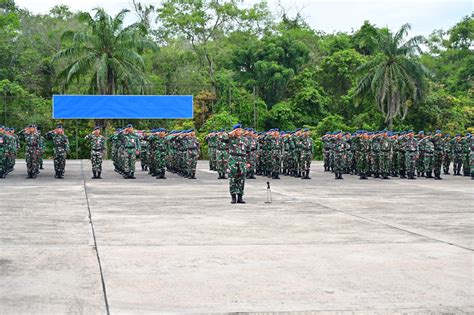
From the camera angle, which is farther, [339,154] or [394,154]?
[394,154]

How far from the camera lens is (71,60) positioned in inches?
1762

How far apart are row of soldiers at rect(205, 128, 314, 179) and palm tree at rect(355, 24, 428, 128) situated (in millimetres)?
16123

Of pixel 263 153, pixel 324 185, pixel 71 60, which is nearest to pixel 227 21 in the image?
pixel 71 60

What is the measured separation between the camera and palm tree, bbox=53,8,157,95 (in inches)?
1645

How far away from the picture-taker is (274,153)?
84.7ft

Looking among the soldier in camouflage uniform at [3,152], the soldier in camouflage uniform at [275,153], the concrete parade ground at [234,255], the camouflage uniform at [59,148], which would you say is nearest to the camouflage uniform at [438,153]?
the soldier in camouflage uniform at [275,153]

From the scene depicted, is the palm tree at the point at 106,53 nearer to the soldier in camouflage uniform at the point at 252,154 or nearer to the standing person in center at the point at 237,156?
the soldier in camouflage uniform at the point at 252,154

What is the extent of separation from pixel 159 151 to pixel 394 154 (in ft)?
27.3

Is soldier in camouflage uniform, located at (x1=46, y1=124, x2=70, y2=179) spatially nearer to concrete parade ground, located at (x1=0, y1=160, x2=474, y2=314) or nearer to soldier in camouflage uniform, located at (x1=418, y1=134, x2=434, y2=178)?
concrete parade ground, located at (x1=0, y1=160, x2=474, y2=314)

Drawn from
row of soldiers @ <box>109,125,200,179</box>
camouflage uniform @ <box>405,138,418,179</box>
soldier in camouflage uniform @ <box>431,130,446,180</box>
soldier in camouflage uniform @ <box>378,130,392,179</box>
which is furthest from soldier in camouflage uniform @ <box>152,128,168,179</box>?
soldier in camouflage uniform @ <box>431,130,446,180</box>

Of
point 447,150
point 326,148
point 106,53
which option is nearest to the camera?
point 447,150

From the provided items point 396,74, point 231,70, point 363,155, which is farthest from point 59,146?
point 231,70

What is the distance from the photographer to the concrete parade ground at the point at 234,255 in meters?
6.73

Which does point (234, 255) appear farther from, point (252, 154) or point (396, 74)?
point (396, 74)
